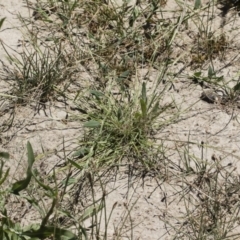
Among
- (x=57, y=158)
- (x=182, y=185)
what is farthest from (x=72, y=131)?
(x=182, y=185)

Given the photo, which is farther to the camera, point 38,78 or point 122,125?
point 38,78

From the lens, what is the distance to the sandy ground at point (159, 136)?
276 centimetres

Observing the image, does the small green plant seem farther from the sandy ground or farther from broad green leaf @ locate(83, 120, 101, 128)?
broad green leaf @ locate(83, 120, 101, 128)

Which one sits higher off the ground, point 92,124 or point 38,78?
point 38,78

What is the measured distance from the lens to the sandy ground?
276 cm

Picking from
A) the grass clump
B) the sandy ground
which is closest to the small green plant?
the sandy ground

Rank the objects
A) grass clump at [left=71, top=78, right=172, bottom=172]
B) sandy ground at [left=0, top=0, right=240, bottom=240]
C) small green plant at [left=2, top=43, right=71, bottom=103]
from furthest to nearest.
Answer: small green plant at [left=2, top=43, right=71, bottom=103] → grass clump at [left=71, top=78, right=172, bottom=172] → sandy ground at [left=0, top=0, right=240, bottom=240]

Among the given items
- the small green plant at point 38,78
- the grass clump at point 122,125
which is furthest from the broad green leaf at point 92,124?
the small green plant at point 38,78

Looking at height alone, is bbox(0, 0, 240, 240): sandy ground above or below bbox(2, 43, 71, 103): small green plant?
below

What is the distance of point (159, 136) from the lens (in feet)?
10.1

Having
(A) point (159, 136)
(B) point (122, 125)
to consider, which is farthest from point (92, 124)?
(A) point (159, 136)

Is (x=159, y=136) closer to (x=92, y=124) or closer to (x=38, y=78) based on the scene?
(x=92, y=124)

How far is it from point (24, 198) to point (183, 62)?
4.19ft

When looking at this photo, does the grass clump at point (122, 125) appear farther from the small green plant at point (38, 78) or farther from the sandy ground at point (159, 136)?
the small green plant at point (38, 78)
